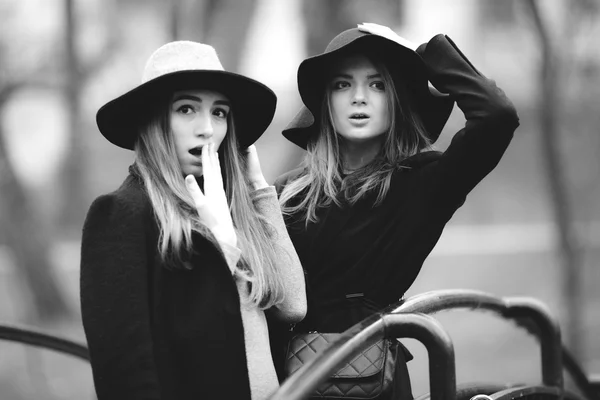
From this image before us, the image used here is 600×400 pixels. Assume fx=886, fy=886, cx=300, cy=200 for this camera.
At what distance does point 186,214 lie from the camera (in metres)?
2.54

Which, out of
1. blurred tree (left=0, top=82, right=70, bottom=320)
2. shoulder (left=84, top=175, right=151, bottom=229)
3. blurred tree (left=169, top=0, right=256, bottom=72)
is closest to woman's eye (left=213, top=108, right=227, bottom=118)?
shoulder (left=84, top=175, right=151, bottom=229)

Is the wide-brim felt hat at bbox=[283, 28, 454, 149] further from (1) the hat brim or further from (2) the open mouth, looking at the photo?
(2) the open mouth

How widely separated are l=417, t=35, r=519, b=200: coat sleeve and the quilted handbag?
1.86ft

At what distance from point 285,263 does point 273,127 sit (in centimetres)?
944

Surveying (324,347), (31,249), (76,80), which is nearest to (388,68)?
(324,347)

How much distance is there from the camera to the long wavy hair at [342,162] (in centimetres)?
293

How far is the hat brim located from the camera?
2.61 metres

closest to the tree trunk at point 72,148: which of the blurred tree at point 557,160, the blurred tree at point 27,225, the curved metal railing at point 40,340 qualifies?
the blurred tree at point 27,225

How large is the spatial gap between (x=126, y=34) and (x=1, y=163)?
2.09m

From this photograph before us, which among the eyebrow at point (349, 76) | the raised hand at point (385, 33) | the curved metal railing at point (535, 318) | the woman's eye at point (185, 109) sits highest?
the raised hand at point (385, 33)

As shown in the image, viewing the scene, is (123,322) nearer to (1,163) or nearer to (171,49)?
(171,49)

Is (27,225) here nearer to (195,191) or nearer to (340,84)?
(340,84)

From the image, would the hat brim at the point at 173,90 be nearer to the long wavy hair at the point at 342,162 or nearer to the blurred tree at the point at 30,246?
the long wavy hair at the point at 342,162

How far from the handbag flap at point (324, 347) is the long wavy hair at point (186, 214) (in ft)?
0.62
